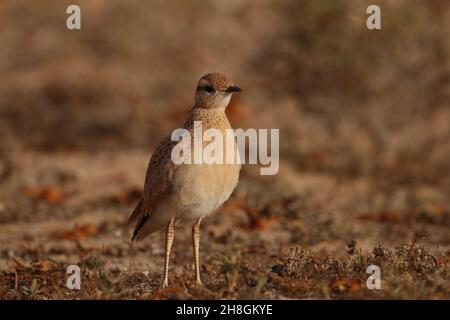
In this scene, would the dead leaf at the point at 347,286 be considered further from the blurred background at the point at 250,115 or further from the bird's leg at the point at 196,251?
the blurred background at the point at 250,115

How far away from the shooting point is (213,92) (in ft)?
18.5

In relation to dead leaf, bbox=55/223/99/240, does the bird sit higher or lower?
higher

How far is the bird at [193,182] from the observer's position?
17.3 ft

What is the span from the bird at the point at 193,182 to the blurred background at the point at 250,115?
3.98 feet

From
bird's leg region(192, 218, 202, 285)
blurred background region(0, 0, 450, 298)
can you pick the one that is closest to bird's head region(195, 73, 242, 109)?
bird's leg region(192, 218, 202, 285)

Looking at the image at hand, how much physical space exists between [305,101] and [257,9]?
4.60 meters

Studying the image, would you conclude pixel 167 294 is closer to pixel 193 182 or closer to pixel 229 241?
pixel 193 182

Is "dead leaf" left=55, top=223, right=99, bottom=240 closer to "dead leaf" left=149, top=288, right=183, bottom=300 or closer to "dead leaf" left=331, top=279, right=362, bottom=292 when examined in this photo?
"dead leaf" left=149, top=288, right=183, bottom=300

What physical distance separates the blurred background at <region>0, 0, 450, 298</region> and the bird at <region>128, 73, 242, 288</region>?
1212 millimetres

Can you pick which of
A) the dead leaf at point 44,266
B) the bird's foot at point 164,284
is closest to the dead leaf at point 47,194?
the dead leaf at point 44,266

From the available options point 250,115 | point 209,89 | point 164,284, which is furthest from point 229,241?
point 250,115

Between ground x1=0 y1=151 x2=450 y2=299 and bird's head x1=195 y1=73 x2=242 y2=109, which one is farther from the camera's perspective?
bird's head x1=195 y1=73 x2=242 y2=109

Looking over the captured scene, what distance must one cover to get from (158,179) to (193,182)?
321mm

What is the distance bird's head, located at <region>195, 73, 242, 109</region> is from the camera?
5.61 m
